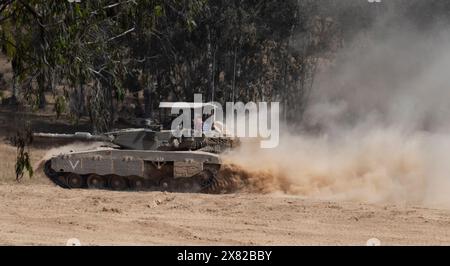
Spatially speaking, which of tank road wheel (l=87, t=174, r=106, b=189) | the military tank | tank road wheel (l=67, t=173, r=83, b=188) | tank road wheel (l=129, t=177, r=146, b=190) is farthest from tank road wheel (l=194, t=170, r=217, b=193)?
tank road wheel (l=67, t=173, r=83, b=188)

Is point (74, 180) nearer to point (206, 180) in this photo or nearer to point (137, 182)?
point (137, 182)

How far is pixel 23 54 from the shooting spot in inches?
459

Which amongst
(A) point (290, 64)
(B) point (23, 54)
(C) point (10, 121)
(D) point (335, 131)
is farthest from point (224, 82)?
(B) point (23, 54)

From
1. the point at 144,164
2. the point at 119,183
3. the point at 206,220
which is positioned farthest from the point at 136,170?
the point at 206,220

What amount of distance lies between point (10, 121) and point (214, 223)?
28.0 m

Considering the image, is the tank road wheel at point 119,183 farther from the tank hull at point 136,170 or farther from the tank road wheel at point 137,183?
the tank road wheel at point 137,183

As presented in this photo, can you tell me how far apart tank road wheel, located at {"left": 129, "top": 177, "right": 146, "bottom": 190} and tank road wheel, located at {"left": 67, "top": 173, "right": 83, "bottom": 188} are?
4.25 feet

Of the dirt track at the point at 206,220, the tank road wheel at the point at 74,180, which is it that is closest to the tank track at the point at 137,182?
the tank road wheel at the point at 74,180

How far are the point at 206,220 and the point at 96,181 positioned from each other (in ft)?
19.6

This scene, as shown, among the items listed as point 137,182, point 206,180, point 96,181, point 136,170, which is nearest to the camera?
point 206,180

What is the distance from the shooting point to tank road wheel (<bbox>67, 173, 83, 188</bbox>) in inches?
801

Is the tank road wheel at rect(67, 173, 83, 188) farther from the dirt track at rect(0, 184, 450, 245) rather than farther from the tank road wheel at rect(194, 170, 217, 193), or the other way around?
the tank road wheel at rect(194, 170, 217, 193)

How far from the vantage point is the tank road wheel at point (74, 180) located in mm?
20344

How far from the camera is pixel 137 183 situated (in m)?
Result: 20.1
